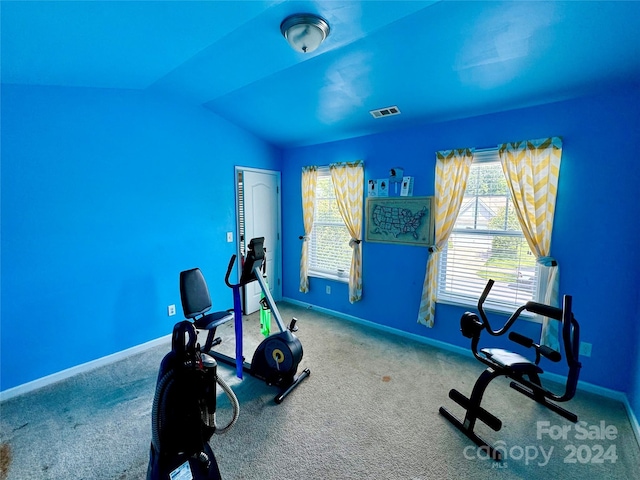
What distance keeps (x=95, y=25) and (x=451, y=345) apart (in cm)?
385

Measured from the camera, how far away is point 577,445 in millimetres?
1763

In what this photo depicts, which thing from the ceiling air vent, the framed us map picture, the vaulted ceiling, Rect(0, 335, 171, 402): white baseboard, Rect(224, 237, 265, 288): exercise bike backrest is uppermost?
the vaulted ceiling

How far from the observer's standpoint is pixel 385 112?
277cm

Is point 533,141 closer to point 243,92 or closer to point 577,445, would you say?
point 577,445

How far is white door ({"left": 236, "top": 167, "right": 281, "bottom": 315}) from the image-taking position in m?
3.80

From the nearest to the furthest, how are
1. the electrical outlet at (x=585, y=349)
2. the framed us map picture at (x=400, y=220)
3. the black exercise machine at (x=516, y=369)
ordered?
the black exercise machine at (x=516, y=369)
the electrical outlet at (x=585, y=349)
the framed us map picture at (x=400, y=220)

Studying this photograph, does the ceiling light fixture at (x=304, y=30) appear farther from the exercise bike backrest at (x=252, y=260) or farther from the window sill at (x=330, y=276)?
the window sill at (x=330, y=276)

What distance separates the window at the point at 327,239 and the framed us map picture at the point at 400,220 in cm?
48

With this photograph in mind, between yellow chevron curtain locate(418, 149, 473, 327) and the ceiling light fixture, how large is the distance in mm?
1691

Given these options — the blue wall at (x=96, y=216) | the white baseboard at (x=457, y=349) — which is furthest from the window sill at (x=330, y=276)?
the blue wall at (x=96, y=216)

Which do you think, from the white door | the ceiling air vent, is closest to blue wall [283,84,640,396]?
the ceiling air vent

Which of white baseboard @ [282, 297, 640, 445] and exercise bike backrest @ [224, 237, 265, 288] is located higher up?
exercise bike backrest @ [224, 237, 265, 288]

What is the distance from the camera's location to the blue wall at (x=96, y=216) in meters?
2.16

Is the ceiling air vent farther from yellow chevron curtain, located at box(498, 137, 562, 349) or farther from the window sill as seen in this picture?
the window sill
